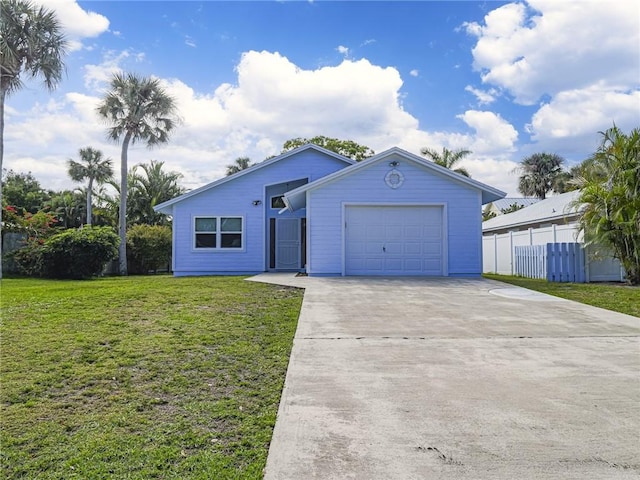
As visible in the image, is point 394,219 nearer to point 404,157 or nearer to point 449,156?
point 404,157

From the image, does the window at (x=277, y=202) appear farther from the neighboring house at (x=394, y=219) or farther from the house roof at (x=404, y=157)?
the house roof at (x=404, y=157)

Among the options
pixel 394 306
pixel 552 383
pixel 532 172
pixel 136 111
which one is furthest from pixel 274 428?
pixel 532 172

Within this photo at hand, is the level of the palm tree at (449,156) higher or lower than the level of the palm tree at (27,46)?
lower

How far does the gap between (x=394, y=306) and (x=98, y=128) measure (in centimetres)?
2119

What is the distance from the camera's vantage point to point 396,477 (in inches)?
104

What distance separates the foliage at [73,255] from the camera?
59.6 feet

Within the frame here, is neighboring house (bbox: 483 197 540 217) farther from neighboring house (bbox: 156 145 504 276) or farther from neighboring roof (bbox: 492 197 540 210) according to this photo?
neighboring house (bbox: 156 145 504 276)

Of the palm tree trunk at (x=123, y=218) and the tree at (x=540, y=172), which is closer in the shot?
the palm tree trunk at (x=123, y=218)

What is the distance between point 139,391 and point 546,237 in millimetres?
16707

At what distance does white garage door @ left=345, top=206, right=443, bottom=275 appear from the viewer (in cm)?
1501

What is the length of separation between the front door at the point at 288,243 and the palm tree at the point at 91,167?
2591 centimetres

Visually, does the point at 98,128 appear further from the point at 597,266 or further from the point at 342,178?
the point at 597,266

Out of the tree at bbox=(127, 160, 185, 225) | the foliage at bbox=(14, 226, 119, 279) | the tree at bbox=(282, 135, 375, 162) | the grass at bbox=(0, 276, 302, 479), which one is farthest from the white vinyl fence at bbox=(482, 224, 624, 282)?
the tree at bbox=(127, 160, 185, 225)

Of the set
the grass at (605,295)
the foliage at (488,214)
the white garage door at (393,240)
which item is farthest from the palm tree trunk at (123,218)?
the foliage at (488,214)
